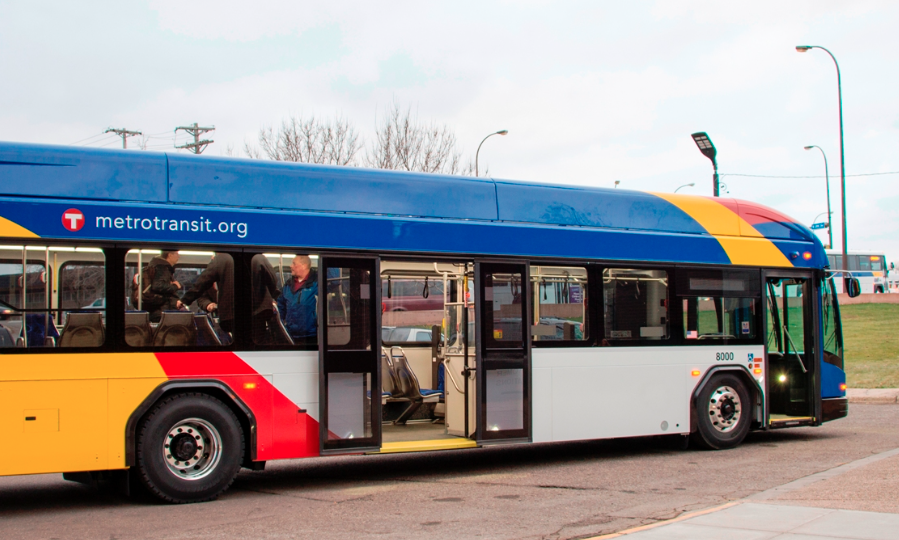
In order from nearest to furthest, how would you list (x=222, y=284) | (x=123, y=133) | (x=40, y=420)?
(x=40, y=420)
(x=222, y=284)
(x=123, y=133)

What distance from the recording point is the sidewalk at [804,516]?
19.5ft

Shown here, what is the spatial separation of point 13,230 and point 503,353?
4896 mm

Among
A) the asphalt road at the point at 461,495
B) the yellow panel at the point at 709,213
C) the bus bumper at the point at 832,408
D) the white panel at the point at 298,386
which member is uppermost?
the yellow panel at the point at 709,213

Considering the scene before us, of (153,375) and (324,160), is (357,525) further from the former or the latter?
(324,160)

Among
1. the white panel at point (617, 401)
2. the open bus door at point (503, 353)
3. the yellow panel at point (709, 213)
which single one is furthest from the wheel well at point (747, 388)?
the open bus door at point (503, 353)

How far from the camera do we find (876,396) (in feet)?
57.3

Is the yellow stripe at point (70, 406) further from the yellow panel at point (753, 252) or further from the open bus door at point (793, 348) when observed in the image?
the open bus door at point (793, 348)

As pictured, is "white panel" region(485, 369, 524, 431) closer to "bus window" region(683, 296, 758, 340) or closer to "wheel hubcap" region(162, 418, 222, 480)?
"bus window" region(683, 296, 758, 340)

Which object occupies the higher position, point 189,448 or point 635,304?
point 635,304

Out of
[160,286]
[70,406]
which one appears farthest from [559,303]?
[70,406]

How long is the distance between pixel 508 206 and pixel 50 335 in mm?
4821

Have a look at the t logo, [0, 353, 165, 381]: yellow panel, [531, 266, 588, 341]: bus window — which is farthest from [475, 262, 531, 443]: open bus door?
the t logo

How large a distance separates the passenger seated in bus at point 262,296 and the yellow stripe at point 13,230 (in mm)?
1887

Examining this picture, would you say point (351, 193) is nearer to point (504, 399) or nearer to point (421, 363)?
point (504, 399)
